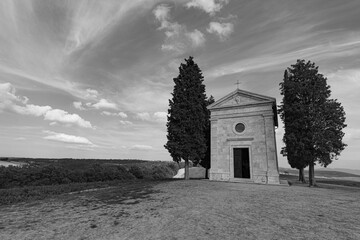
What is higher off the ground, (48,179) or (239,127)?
(239,127)

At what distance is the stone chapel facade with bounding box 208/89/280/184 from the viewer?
641 inches

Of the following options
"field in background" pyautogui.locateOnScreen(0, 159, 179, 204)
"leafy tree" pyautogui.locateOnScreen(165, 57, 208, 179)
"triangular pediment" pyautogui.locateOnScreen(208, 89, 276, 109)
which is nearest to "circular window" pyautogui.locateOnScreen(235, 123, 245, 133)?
"triangular pediment" pyautogui.locateOnScreen(208, 89, 276, 109)

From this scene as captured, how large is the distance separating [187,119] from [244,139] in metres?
5.69

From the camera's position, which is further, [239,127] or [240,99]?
[240,99]

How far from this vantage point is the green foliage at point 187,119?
17906mm

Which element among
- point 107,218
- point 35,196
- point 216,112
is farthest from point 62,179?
point 216,112

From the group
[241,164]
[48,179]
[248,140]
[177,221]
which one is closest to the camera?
[177,221]

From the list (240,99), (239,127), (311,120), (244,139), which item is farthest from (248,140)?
(311,120)

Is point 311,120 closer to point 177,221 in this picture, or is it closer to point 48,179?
point 177,221

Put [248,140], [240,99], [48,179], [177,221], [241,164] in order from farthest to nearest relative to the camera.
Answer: [240,99]
[241,164]
[248,140]
[48,179]
[177,221]

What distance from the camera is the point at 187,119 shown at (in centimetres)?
1836

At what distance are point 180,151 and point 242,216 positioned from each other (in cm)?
1183

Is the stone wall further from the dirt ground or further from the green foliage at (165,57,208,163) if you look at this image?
the dirt ground

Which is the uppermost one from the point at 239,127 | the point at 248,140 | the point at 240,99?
the point at 240,99
